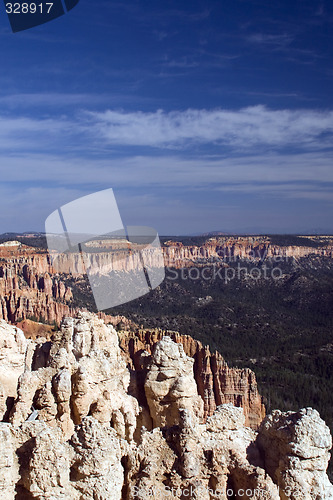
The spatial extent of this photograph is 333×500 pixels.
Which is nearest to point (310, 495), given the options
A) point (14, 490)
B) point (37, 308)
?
point (14, 490)

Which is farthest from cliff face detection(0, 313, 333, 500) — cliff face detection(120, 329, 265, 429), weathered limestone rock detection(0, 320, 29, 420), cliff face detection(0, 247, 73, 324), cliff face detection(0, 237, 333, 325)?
cliff face detection(0, 237, 333, 325)

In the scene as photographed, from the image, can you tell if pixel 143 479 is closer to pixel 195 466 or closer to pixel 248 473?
pixel 195 466

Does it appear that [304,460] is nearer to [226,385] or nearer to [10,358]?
[10,358]

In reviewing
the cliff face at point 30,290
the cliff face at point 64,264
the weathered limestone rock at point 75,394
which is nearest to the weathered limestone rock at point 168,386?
the weathered limestone rock at point 75,394

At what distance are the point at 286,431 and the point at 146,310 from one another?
56.0 metres

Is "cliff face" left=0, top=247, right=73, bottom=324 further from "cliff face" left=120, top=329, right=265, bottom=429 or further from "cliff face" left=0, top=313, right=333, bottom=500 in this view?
"cliff face" left=0, top=313, right=333, bottom=500

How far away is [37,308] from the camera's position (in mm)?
36188

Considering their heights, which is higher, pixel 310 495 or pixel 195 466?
pixel 195 466

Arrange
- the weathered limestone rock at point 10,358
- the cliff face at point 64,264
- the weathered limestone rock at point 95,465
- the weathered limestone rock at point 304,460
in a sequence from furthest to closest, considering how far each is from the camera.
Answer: the cliff face at point 64,264
the weathered limestone rock at point 10,358
the weathered limestone rock at point 304,460
the weathered limestone rock at point 95,465

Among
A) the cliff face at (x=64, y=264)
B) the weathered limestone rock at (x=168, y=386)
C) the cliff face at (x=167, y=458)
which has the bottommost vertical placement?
the cliff face at (x=64, y=264)

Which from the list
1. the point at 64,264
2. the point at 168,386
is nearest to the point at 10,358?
the point at 168,386

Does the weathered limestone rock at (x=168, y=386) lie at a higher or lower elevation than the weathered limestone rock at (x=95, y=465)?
lower

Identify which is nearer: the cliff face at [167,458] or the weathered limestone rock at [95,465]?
the cliff face at [167,458]

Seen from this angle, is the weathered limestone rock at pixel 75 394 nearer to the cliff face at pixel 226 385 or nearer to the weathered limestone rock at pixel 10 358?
the weathered limestone rock at pixel 10 358
